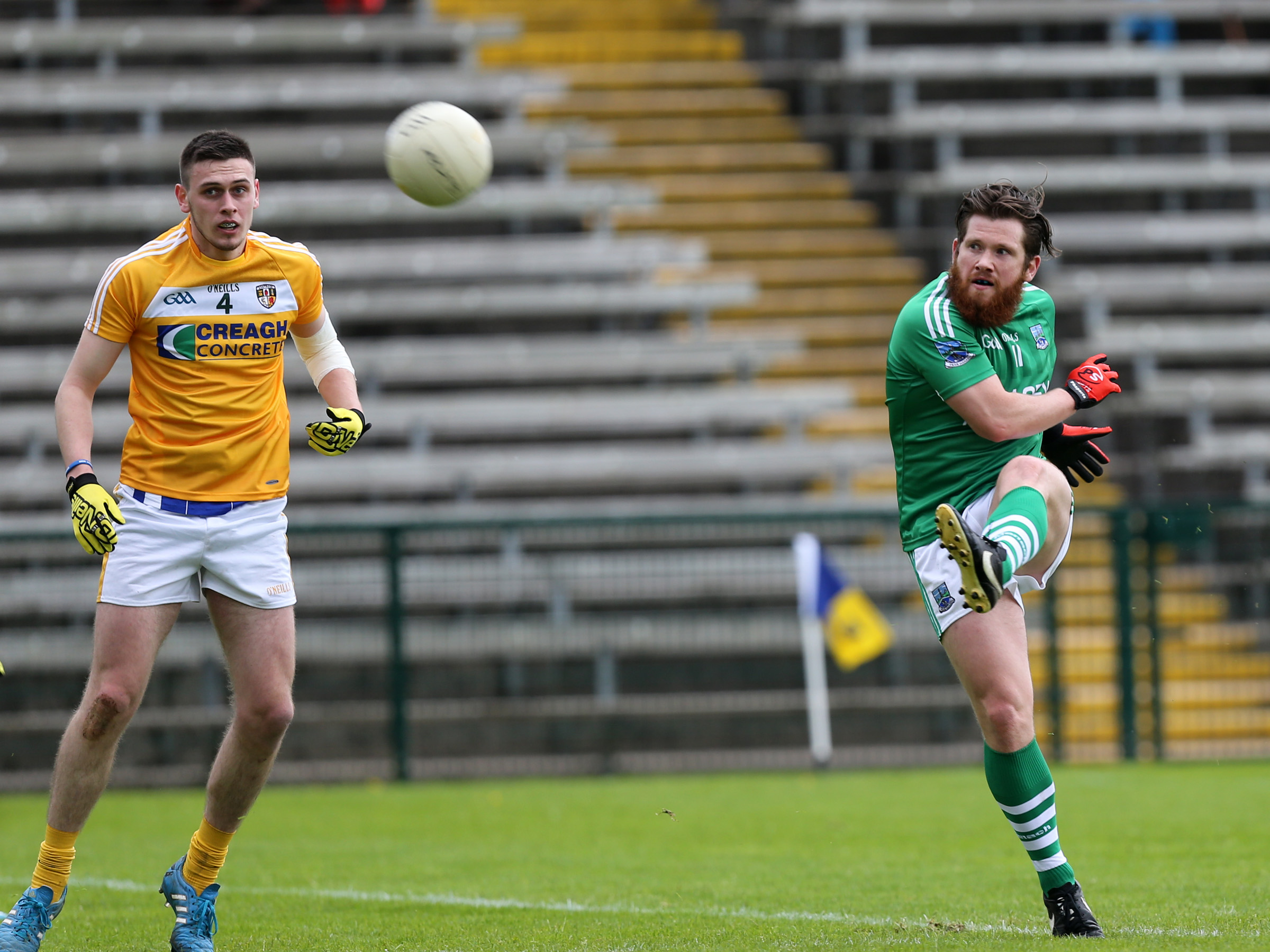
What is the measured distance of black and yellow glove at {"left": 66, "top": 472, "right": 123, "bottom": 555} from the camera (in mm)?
4906

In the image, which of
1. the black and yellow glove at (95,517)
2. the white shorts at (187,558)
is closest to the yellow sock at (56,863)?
the white shorts at (187,558)

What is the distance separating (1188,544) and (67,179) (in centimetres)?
1034

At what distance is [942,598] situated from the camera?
207 inches

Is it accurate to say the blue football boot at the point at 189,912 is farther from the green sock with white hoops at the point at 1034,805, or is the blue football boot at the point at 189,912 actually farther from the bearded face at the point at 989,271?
the bearded face at the point at 989,271

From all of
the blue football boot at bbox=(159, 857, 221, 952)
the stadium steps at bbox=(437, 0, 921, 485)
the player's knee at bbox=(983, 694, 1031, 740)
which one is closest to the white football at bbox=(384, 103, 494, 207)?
the blue football boot at bbox=(159, 857, 221, 952)

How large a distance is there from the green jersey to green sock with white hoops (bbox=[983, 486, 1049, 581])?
22 cm

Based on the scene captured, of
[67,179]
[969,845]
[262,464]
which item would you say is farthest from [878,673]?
[67,179]

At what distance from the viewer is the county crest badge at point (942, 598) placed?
523 cm

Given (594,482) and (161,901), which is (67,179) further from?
(161,901)

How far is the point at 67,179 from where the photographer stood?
51.3 ft

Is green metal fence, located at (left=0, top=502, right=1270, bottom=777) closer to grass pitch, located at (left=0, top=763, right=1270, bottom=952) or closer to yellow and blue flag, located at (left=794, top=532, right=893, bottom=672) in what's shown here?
yellow and blue flag, located at (left=794, top=532, right=893, bottom=672)

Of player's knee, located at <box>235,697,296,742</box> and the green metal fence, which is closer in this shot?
player's knee, located at <box>235,697,296,742</box>

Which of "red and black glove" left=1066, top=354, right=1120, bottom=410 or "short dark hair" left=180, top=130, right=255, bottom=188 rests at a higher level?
"short dark hair" left=180, top=130, right=255, bottom=188

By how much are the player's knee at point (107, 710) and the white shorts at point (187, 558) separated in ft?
0.86
